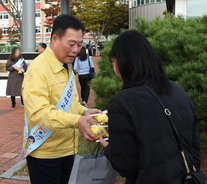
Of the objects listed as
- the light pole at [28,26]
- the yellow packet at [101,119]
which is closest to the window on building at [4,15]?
the light pole at [28,26]

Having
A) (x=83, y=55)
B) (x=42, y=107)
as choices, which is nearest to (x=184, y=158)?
(x=42, y=107)

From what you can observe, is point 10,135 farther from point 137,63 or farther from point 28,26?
point 28,26

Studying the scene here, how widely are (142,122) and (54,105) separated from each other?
798mm

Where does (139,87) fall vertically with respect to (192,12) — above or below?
below

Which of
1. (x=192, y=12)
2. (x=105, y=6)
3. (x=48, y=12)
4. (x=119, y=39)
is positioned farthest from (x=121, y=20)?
(x=119, y=39)

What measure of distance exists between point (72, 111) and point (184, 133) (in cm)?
94

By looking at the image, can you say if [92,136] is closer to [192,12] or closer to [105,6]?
[192,12]

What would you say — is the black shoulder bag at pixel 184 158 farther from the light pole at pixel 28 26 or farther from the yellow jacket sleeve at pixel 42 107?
the light pole at pixel 28 26

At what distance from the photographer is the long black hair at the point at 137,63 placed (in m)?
1.55

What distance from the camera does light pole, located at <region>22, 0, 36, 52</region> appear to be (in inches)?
566

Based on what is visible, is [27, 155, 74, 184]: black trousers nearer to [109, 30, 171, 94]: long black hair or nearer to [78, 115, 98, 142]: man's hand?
[78, 115, 98, 142]: man's hand

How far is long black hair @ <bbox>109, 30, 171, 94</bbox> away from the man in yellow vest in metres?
0.49

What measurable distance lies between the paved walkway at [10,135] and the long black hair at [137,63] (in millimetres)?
3000

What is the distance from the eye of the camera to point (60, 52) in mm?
2094
